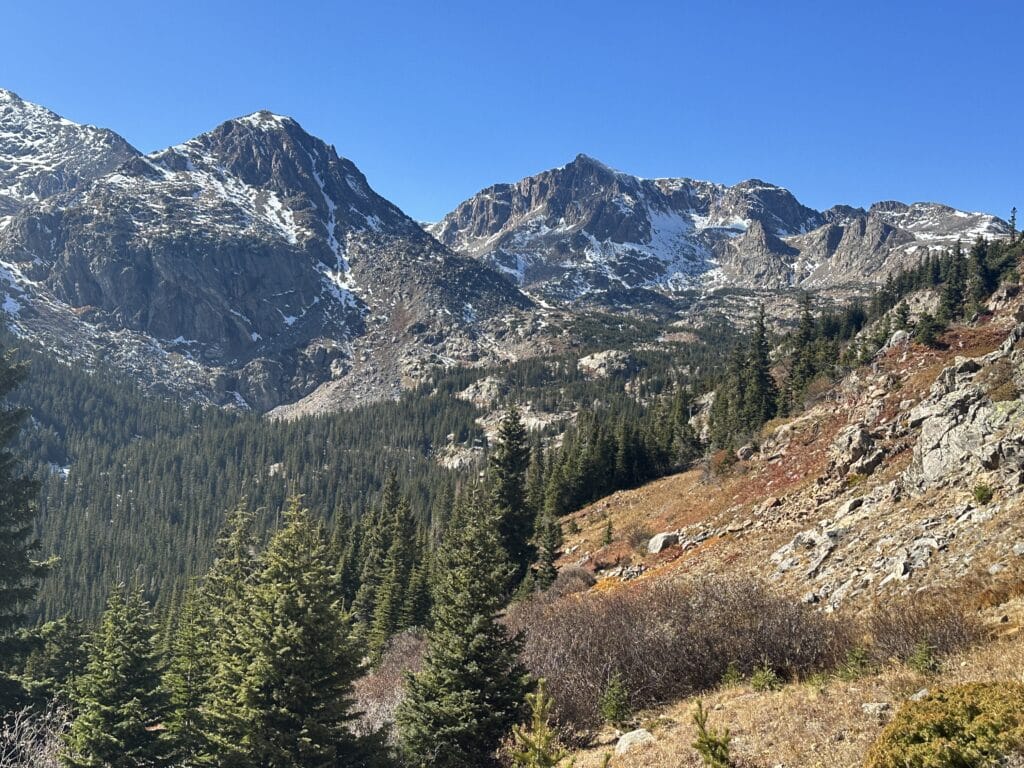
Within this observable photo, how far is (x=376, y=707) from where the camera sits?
26188 mm

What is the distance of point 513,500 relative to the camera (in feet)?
150

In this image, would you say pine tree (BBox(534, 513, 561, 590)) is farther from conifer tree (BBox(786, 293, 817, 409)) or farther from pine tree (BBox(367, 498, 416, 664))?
conifer tree (BBox(786, 293, 817, 409))

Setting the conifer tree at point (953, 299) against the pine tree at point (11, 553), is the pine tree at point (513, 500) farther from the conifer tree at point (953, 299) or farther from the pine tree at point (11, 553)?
the conifer tree at point (953, 299)

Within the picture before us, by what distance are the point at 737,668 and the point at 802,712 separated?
16.9 feet

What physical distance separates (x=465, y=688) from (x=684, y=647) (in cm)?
686

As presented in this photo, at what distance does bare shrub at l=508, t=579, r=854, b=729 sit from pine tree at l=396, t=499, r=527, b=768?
1825 millimetres

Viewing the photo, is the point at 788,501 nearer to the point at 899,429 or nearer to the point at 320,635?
the point at 899,429

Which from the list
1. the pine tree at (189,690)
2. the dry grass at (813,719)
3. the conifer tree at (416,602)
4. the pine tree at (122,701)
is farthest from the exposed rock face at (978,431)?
the conifer tree at (416,602)

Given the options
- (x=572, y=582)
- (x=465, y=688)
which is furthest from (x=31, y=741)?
(x=572, y=582)

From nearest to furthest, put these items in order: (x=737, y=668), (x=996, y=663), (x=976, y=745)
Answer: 1. (x=976, y=745)
2. (x=996, y=663)
3. (x=737, y=668)

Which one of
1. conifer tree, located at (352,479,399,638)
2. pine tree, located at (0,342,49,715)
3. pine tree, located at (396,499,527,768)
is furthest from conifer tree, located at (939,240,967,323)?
pine tree, located at (0,342,49,715)

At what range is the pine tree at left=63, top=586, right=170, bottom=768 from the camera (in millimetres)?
21806

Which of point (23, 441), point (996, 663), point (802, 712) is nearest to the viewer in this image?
point (996, 663)

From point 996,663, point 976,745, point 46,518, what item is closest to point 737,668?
point 996,663
